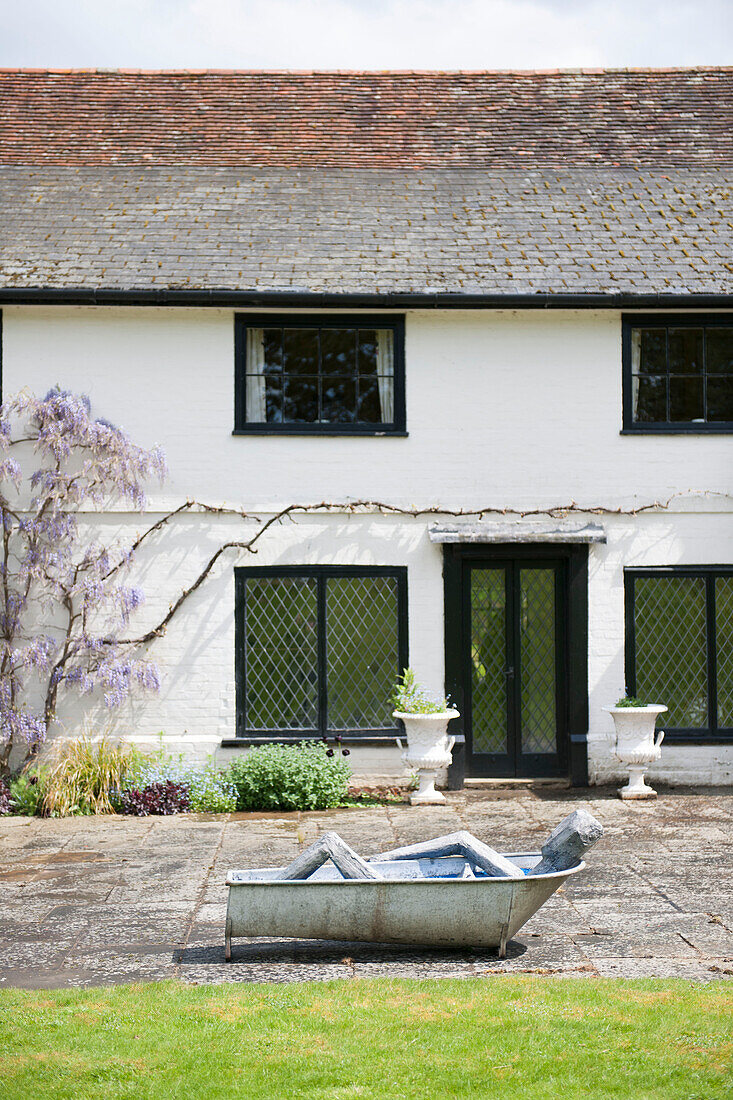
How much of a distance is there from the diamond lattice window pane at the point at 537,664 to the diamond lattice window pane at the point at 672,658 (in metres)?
0.93

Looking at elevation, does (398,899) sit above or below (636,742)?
above

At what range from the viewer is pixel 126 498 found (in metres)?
11.8

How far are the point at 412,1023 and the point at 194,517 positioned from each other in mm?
7424

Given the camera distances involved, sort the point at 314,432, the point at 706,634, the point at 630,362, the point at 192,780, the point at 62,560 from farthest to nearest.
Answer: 1. the point at 630,362
2. the point at 706,634
3. the point at 314,432
4. the point at 62,560
5. the point at 192,780

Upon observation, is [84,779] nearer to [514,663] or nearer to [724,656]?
[514,663]

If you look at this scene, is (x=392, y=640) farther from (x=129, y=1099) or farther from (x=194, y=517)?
(x=129, y=1099)

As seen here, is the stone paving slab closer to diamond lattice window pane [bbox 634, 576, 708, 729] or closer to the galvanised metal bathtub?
the galvanised metal bathtub

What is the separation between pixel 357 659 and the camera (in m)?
11.9

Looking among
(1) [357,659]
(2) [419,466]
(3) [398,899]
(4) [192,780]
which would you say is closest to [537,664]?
(1) [357,659]

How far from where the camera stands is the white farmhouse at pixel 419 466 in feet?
38.7

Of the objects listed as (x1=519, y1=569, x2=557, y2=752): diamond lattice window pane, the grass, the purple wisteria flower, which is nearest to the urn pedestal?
(x1=519, y1=569, x2=557, y2=752): diamond lattice window pane

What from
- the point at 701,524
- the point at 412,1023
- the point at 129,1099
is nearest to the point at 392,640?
the point at 701,524

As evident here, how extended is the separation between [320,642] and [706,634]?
4106mm

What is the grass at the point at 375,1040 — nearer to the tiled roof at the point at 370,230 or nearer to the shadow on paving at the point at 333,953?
the shadow on paving at the point at 333,953
